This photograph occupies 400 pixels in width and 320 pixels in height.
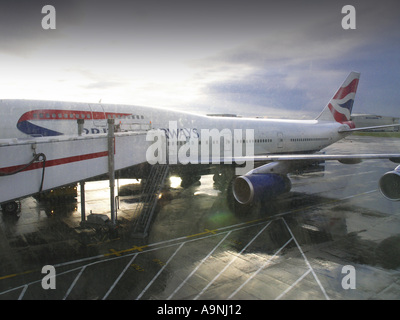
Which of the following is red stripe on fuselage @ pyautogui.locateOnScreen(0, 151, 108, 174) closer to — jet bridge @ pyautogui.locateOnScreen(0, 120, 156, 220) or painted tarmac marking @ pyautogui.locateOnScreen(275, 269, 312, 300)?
jet bridge @ pyautogui.locateOnScreen(0, 120, 156, 220)

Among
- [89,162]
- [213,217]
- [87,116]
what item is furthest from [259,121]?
[89,162]

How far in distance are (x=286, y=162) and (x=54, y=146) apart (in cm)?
1166

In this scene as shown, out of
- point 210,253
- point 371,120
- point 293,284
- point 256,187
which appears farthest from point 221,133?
point 371,120

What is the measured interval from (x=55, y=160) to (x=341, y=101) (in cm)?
2639

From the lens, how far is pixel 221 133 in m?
19.7

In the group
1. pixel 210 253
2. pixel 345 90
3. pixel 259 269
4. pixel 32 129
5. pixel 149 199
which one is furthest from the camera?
pixel 345 90

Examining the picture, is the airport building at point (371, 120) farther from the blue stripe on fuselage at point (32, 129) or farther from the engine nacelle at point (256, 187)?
the blue stripe on fuselage at point (32, 129)

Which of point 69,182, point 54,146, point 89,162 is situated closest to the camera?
point 54,146

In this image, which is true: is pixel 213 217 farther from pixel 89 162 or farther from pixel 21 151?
pixel 21 151

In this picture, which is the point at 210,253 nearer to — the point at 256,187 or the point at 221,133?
the point at 256,187

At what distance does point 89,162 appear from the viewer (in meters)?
10.1

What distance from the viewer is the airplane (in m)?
13.8

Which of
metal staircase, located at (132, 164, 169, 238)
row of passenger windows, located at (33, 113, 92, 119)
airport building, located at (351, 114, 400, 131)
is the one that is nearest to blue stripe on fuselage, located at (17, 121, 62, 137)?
row of passenger windows, located at (33, 113, 92, 119)
